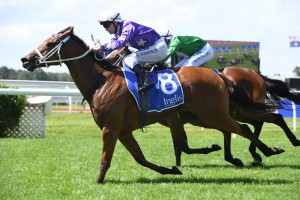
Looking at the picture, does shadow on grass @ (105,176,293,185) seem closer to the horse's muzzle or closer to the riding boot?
the riding boot

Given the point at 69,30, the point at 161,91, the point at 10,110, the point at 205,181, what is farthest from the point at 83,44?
the point at 10,110

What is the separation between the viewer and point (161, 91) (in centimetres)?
671

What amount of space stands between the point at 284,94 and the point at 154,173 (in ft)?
9.72

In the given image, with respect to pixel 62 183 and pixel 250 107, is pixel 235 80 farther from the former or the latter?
pixel 62 183

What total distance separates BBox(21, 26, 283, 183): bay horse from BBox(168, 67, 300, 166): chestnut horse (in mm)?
1114

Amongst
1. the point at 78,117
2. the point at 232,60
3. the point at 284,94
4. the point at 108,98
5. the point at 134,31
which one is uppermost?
the point at 134,31

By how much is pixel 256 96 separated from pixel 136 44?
248cm

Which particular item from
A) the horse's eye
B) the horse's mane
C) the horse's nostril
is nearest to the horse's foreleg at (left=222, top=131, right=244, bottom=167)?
the horse's mane

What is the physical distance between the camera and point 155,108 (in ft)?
21.9

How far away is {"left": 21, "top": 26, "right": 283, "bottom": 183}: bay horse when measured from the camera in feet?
21.1

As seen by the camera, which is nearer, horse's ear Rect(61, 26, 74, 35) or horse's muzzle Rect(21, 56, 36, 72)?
horse's muzzle Rect(21, 56, 36, 72)

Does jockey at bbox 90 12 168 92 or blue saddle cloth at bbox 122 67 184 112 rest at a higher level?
jockey at bbox 90 12 168 92

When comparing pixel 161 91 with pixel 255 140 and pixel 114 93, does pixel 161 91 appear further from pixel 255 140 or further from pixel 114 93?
pixel 255 140

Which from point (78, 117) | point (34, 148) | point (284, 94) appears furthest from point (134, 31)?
point (78, 117)
